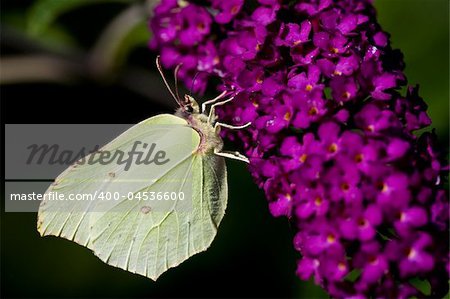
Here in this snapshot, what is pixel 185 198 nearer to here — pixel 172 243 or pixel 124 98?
pixel 172 243

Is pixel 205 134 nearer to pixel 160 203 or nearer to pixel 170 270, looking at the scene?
pixel 160 203

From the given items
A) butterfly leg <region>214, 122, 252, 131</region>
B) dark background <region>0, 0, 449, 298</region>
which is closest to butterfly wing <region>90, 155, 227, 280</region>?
butterfly leg <region>214, 122, 252, 131</region>

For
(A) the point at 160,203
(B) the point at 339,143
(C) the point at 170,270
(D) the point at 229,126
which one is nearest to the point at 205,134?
(D) the point at 229,126

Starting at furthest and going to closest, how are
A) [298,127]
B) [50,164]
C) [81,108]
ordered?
[81,108], [50,164], [298,127]

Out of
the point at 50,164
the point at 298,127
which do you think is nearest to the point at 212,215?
the point at 298,127

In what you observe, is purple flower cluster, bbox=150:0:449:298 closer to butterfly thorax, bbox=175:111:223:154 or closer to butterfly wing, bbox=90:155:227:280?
butterfly thorax, bbox=175:111:223:154

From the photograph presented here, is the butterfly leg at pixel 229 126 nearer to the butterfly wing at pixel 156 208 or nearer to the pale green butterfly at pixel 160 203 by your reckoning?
the pale green butterfly at pixel 160 203
